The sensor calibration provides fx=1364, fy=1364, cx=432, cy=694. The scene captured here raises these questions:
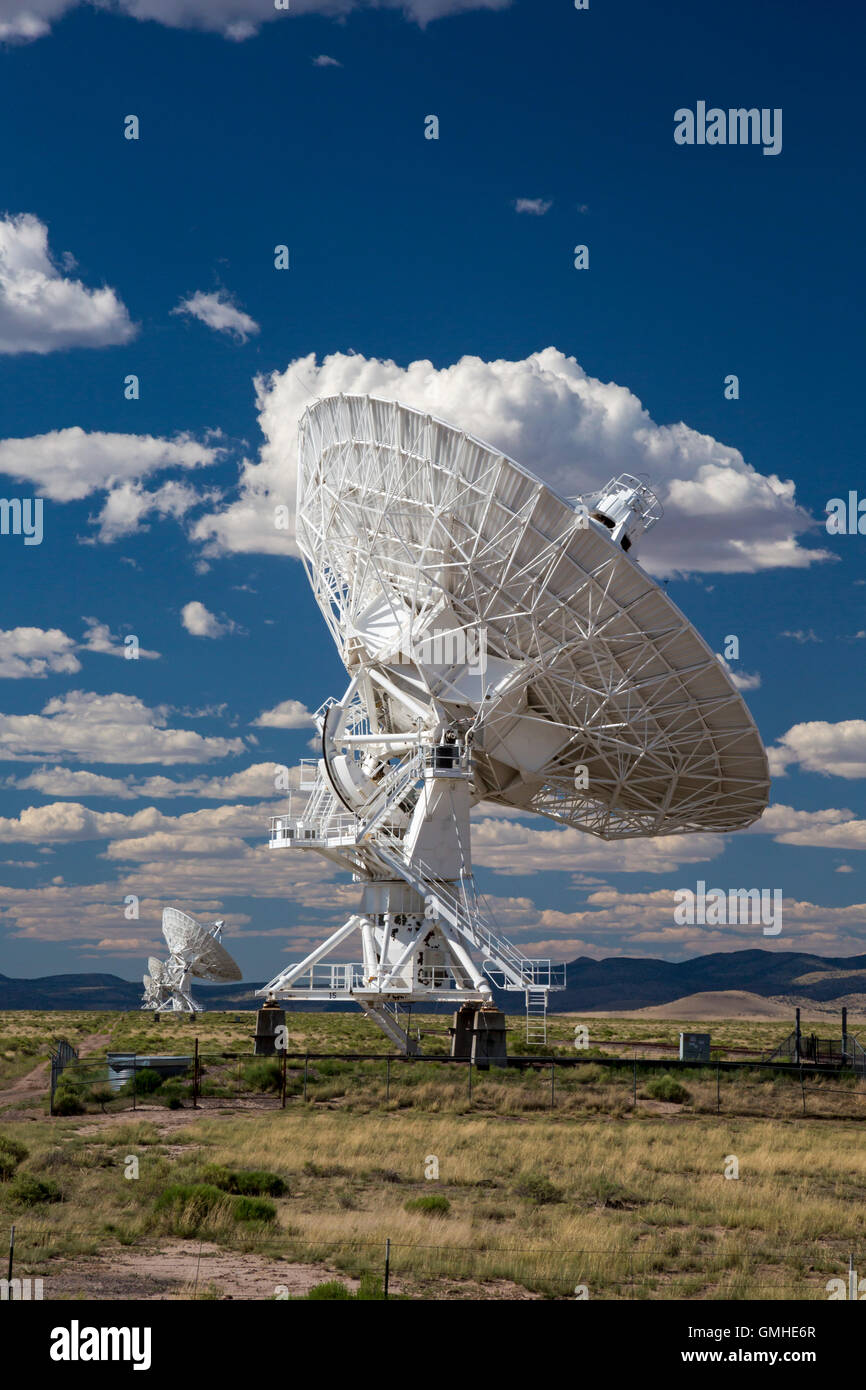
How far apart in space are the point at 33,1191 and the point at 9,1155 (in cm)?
323

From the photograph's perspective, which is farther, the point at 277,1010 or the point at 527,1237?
the point at 277,1010

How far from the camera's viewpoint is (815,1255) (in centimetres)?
1627

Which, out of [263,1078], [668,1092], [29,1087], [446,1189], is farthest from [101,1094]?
[668,1092]

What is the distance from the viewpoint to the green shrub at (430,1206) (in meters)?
17.9

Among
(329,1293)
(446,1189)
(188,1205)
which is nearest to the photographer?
(329,1293)

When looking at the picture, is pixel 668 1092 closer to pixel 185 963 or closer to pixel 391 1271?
pixel 391 1271

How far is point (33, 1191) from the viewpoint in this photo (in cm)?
1797

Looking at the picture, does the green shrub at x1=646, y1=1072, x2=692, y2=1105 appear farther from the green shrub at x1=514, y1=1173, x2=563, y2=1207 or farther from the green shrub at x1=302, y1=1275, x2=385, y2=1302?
the green shrub at x1=302, y1=1275, x2=385, y2=1302

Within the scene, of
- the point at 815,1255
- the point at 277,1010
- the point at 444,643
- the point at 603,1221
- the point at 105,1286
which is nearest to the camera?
the point at 105,1286

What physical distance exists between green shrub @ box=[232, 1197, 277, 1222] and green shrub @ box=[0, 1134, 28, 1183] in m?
4.24

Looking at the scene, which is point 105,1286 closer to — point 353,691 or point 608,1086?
point 608,1086

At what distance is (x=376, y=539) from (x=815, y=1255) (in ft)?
81.2
